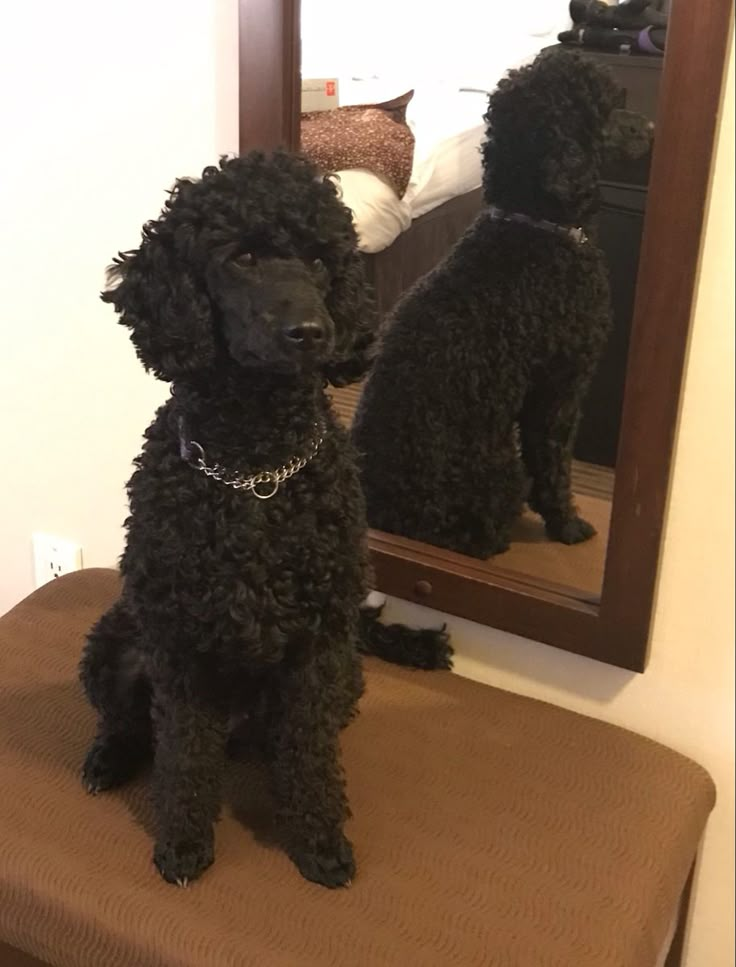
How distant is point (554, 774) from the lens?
1.14 m

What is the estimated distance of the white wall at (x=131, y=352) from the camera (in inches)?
42.6

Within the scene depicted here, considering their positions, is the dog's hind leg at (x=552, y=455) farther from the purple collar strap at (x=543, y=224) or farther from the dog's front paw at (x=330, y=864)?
the dog's front paw at (x=330, y=864)

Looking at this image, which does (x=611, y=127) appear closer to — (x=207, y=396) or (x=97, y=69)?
(x=207, y=396)

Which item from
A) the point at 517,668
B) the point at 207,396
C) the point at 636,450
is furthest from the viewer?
the point at 517,668

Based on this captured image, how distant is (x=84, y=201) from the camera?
1381 mm

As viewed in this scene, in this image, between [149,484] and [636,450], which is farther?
[636,450]

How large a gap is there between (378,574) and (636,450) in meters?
0.37

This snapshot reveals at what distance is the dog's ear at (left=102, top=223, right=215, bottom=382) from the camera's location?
0.87 meters

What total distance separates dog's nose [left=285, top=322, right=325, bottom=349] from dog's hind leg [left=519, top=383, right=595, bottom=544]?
1.22 ft

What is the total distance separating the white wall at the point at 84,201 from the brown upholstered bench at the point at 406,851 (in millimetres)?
372

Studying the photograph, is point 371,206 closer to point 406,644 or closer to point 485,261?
point 485,261

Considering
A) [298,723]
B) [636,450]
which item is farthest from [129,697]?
[636,450]

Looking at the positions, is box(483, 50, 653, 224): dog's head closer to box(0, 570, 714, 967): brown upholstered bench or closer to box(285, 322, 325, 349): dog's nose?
box(285, 322, 325, 349): dog's nose

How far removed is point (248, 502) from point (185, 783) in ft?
0.90
